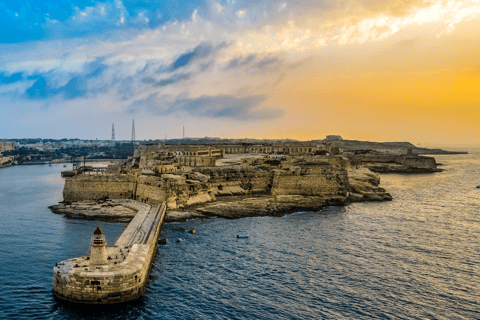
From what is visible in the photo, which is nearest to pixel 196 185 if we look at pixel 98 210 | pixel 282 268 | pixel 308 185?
pixel 98 210

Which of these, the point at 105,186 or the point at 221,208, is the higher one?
the point at 105,186

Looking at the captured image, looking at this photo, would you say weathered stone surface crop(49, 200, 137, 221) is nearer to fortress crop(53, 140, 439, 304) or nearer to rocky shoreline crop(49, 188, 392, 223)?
rocky shoreline crop(49, 188, 392, 223)

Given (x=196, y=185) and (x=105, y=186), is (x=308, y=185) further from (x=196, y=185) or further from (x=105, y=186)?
(x=105, y=186)

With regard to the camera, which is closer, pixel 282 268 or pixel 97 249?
pixel 97 249

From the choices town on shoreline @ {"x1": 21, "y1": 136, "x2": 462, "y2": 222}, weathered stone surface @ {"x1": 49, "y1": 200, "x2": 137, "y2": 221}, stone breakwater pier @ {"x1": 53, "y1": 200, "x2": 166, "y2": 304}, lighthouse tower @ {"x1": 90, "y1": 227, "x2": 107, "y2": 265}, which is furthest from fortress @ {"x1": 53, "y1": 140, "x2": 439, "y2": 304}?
lighthouse tower @ {"x1": 90, "y1": 227, "x2": 107, "y2": 265}

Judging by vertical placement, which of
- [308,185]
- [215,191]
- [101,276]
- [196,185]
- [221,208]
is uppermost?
[196,185]

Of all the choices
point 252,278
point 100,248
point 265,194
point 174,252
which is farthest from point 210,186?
point 100,248

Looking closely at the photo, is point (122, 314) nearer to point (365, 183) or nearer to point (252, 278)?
point (252, 278)

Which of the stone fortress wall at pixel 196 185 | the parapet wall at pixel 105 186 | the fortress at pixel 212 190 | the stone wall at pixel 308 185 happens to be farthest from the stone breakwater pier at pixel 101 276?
the stone wall at pixel 308 185
